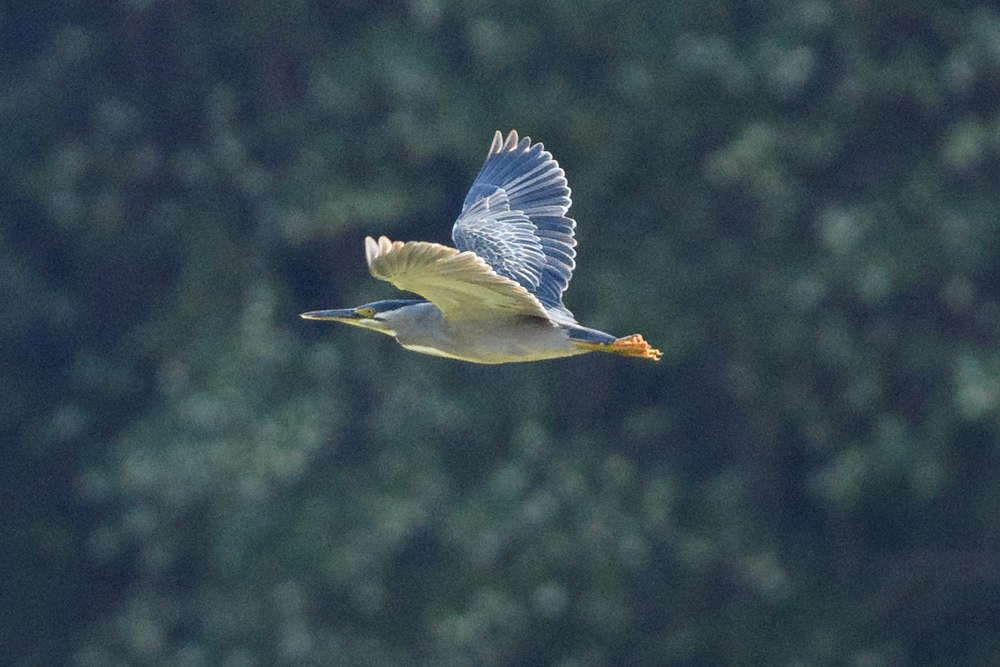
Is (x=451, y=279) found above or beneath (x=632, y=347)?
beneath

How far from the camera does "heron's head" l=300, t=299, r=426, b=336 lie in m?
5.57

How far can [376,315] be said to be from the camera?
5656 millimetres

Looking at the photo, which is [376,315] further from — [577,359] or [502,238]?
[577,359]

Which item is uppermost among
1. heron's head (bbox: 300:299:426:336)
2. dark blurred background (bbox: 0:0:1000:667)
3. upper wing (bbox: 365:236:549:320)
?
dark blurred background (bbox: 0:0:1000:667)

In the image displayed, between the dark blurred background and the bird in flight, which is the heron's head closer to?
the bird in flight

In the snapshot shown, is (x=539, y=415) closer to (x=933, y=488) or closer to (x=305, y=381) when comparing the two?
(x=305, y=381)

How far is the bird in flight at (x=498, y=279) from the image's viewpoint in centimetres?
474

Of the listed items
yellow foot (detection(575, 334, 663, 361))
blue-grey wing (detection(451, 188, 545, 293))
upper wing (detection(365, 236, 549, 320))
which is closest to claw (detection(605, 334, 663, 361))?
yellow foot (detection(575, 334, 663, 361))

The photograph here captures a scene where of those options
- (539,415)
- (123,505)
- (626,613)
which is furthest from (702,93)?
(123,505)

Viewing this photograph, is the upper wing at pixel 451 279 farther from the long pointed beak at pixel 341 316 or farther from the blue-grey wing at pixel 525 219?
the blue-grey wing at pixel 525 219

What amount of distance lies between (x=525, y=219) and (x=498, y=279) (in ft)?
5.13

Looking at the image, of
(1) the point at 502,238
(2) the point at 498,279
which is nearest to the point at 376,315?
(1) the point at 502,238

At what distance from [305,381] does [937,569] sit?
13.5ft

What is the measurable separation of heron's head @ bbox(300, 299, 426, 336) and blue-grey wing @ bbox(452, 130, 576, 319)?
0.38 m
